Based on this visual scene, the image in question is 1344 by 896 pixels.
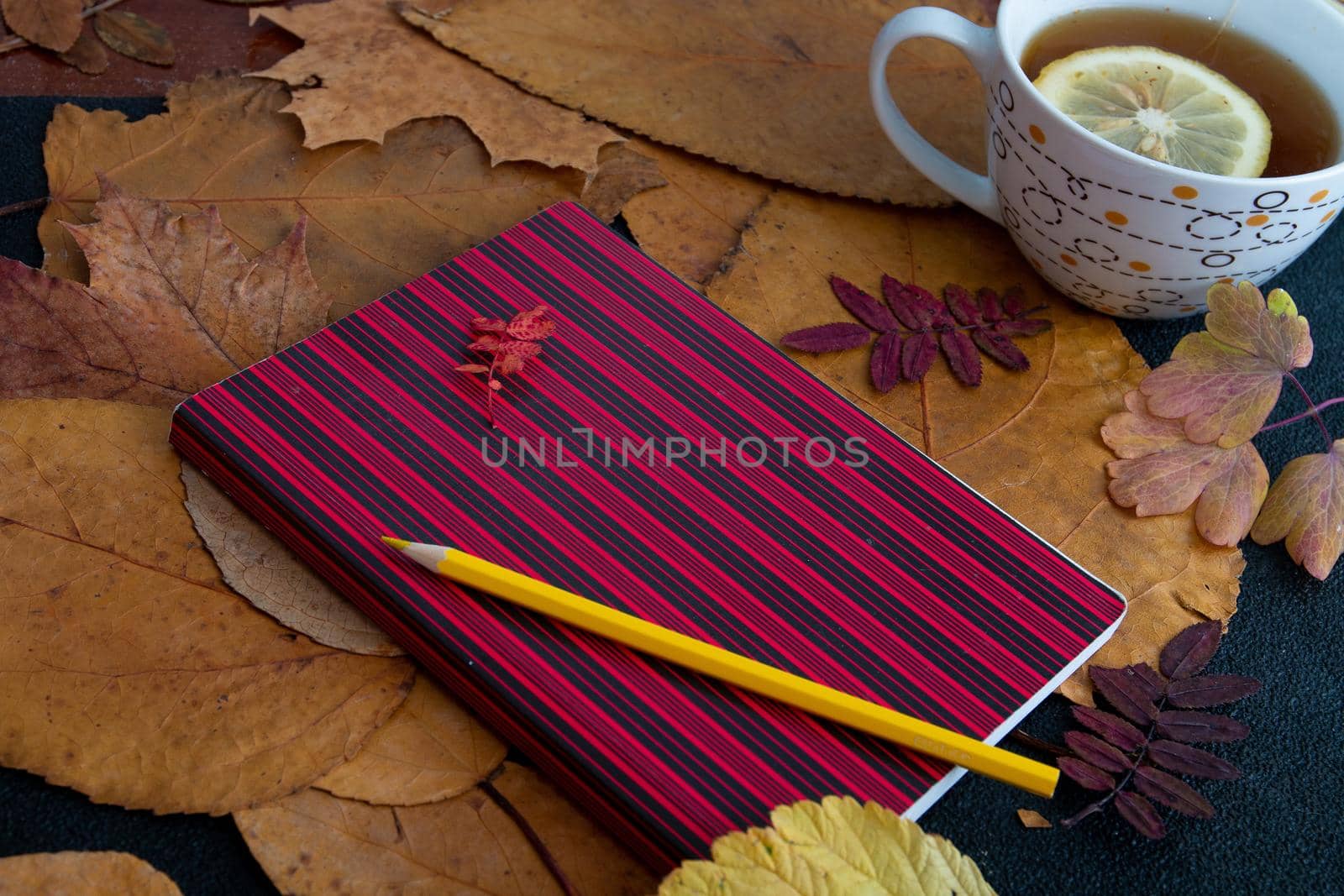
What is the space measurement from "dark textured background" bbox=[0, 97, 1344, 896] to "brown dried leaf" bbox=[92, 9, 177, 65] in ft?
1.94

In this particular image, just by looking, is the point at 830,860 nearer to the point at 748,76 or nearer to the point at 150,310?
the point at 150,310

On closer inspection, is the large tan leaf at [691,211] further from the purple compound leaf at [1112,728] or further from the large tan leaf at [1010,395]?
the purple compound leaf at [1112,728]

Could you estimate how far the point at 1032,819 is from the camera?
23.8 inches

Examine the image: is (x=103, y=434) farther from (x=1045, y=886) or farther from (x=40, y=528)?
(x=1045, y=886)

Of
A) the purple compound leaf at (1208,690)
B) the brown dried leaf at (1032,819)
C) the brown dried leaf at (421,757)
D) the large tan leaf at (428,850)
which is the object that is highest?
the purple compound leaf at (1208,690)

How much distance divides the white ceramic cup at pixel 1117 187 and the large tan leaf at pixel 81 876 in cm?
65

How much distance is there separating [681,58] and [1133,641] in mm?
580

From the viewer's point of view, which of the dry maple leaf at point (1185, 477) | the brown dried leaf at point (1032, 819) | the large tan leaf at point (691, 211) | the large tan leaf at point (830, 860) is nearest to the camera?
the large tan leaf at point (830, 860)

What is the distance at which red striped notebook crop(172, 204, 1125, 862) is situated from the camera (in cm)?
56

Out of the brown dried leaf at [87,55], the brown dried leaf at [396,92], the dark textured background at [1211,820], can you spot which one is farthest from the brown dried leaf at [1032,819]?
the brown dried leaf at [87,55]

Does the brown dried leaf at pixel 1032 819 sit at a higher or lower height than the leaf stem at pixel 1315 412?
lower

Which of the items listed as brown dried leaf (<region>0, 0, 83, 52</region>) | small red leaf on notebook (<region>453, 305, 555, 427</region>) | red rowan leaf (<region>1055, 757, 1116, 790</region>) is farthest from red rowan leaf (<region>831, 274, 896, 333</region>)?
brown dried leaf (<region>0, 0, 83, 52</region>)

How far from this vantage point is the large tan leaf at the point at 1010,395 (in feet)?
2.25

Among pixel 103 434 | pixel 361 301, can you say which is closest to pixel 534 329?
pixel 361 301
